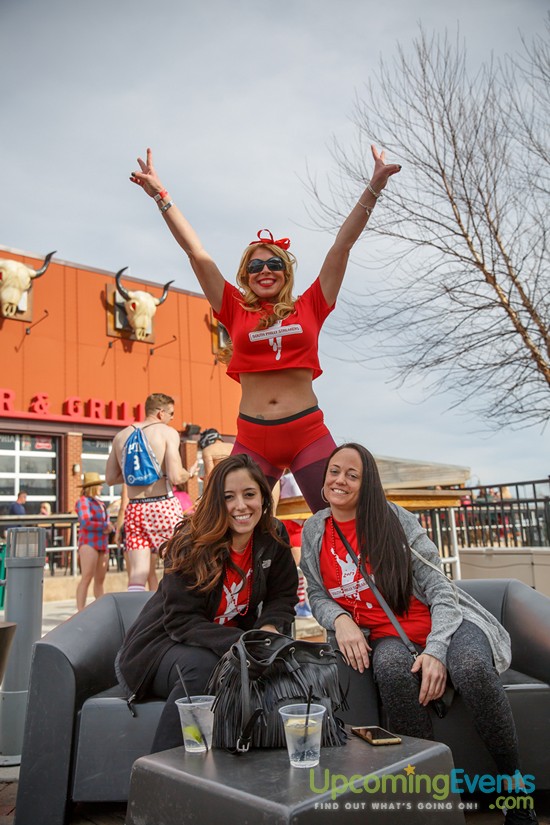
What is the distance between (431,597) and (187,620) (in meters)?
0.91

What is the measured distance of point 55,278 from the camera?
17.3 metres

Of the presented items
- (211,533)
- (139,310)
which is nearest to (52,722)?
(211,533)

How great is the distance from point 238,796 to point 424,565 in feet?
4.53

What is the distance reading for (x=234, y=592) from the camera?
2557mm

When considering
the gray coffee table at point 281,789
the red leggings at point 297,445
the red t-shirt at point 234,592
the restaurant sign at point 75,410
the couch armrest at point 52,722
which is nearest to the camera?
the gray coffee table at point 281,789

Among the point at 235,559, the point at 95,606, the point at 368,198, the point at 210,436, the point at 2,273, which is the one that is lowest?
the point at 95,606

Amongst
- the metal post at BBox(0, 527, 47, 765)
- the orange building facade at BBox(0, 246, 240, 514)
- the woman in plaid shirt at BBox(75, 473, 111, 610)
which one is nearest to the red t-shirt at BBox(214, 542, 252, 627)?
the metal post at BBox(0, 527, 47, 765)

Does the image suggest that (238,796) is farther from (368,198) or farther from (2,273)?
(2,273)

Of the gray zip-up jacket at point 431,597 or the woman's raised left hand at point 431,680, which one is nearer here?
the woman's raised left hand at point 431,680

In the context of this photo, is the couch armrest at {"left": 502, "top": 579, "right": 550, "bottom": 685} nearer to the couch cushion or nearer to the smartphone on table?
the smartphone on table

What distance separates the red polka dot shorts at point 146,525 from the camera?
15.6ft

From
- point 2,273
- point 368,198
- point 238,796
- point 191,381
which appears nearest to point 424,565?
point 238,796

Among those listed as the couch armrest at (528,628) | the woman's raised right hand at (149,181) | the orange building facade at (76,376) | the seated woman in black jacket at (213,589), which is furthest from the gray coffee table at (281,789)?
the orange building facade at (76,376)

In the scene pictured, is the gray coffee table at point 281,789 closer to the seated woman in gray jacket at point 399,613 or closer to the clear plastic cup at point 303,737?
the clear plastic cup at point 303,737
